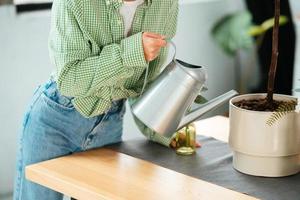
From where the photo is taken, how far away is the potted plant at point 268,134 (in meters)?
1.39

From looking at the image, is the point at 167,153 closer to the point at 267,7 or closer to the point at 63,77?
the point at 63,77

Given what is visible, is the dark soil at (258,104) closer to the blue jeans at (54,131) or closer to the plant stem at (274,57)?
the plant stem at (274,57)

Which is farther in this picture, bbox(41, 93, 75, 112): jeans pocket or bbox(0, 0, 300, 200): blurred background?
bbox(0, 0, 300, 200): blurred background

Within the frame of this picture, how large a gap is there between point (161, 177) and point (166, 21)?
48 centimetres

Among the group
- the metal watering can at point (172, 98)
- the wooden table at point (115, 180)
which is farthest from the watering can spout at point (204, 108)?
the wooden table at point (115, 180)

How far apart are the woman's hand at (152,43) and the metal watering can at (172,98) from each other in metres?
0.04

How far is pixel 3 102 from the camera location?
8.43 feet

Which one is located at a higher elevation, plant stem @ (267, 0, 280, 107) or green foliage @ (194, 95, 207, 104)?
plant stem @ (267, 0, 280, 107)

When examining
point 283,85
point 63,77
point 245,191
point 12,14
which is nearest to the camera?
point 245,191

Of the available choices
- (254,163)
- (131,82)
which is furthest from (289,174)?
(131,82)

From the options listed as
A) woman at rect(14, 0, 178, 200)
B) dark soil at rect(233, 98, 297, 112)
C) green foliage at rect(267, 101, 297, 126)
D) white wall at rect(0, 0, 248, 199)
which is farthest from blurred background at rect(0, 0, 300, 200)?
green foliage at rect(267, 101, 297, 126)

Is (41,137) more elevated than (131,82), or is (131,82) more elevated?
(131,82)

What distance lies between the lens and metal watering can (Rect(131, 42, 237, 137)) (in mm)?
1446

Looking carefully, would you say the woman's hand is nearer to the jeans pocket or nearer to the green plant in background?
the jeans pocket
